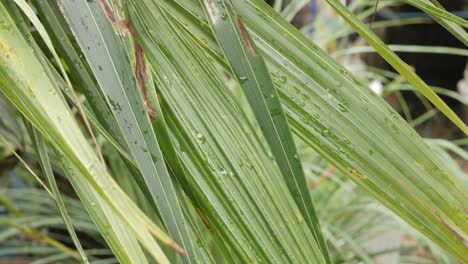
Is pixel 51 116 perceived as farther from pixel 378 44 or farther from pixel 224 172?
pixel 378 44

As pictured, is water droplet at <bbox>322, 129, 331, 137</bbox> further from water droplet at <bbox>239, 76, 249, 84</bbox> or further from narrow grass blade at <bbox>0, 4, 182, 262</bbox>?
narrow grass blade at <bbox>0, 4, 182, 262</bbox>

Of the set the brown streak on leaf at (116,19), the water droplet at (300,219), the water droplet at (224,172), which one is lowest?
the water droplet at (300,219)

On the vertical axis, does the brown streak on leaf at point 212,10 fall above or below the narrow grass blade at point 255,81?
above

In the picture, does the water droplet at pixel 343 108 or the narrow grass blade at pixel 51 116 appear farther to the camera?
the water droplet at pixel 343 108

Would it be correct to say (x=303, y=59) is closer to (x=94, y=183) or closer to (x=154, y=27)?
(x=154, y=27)

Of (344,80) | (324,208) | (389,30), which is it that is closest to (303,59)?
(344,80)

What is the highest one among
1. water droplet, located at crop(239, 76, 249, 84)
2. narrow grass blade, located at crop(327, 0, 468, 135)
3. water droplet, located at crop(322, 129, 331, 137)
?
narrow grass blade, located at crop(327, 0, 468, 135)

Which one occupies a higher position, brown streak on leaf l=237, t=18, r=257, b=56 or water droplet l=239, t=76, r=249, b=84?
brown streak on leaf l=237, t=18, r=257, b=56

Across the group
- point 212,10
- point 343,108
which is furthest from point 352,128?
point 212,10

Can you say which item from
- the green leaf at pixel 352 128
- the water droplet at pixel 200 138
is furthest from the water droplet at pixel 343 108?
the water droplet at pixel 200 138

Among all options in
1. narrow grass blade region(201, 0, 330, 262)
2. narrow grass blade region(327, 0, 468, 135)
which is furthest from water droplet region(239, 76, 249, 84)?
narrow grass blade region(327, 0, 468, 135)

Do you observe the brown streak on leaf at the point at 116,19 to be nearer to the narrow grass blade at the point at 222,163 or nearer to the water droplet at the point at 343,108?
the narrow grass blade at the point at 222,163

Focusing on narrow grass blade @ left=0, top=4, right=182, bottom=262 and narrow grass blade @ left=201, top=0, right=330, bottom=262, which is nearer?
narrow grass blade @ left=0, top=4, right=182, bottom=262
